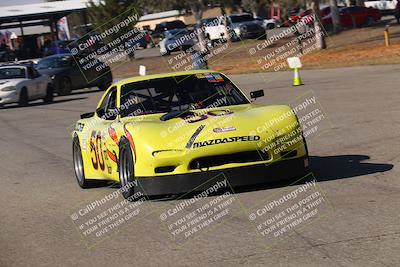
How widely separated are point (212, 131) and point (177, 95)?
5.11 ft

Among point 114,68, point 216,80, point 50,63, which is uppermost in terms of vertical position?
point 216,80

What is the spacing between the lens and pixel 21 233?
8.08 metres

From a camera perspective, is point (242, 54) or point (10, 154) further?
point (242, 54)

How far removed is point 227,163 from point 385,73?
58.5ft

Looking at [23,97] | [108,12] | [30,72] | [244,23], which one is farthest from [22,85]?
[244,23]

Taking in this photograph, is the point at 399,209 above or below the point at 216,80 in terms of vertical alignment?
below

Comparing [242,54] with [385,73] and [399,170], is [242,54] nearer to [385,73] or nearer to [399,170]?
[385,73]

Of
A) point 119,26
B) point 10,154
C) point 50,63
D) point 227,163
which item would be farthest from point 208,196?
point 119,26

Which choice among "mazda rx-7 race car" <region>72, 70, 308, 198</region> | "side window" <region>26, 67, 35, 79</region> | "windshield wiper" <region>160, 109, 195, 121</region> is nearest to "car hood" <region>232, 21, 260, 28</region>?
"side window" <region>26, 67, 35, 79</region>

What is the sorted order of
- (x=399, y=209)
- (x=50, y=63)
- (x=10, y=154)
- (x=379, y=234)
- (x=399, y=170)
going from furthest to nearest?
(x=50, y=63)
(x=10, y=154)
(x=399, y=170)
(x=399, y=209)
(x=379, y=234)

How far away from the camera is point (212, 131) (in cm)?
892

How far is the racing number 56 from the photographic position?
10258mm

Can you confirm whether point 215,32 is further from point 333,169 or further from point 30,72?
point 333,169

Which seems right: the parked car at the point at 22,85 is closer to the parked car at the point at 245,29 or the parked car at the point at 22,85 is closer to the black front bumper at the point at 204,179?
the black front bumper at the point at 204,179
